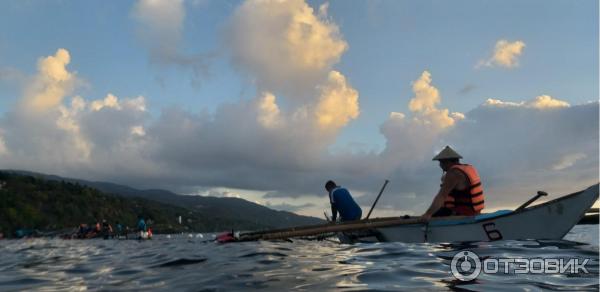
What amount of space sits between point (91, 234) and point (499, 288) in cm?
5005

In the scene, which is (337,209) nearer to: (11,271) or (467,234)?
(467,234)

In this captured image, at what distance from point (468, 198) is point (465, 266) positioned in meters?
5.45

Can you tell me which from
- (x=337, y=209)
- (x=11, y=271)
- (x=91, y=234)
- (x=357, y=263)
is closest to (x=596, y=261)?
(x=357, y=263)

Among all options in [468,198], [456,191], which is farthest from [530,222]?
[456,191]

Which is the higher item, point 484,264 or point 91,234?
point 484,264

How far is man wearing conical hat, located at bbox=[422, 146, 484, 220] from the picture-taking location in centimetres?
1195

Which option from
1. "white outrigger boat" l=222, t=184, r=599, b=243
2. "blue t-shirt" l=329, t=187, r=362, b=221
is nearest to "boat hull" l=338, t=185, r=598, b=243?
"white outrigger boat" l=222, t=184, r=599, b=243

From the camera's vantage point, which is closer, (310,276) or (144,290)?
(144,290)

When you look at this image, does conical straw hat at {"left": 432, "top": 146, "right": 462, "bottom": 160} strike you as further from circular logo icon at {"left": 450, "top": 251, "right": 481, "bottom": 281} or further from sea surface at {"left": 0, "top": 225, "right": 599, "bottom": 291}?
circular logo icon at {"left": 450, "top": 251, "right": 481, "bottom": 281}

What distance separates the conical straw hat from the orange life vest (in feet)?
1.41

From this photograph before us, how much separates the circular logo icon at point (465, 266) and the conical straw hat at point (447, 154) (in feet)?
13.0

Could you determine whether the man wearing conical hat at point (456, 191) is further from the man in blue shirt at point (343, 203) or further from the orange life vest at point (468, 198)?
the man in blue shirt at point (343, 203)

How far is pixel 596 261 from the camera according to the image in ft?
24.9

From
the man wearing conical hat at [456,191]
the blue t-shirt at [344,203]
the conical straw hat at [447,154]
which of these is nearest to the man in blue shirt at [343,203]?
the blue t-shirt at [344,203]
